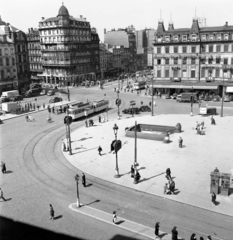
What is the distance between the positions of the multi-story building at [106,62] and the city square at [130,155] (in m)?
37.6

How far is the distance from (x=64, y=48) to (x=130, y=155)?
6895 cm

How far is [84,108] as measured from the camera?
2089 inches

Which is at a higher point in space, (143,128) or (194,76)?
(194,76)

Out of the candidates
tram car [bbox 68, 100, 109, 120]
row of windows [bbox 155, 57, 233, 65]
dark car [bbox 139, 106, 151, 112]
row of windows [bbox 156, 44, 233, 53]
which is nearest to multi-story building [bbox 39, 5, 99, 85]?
row of windows [bbox 155, 57, 233, 65]

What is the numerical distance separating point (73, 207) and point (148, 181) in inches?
284

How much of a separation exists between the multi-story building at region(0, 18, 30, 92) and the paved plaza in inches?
1929

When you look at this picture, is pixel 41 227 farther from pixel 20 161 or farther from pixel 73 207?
pixel 20 161

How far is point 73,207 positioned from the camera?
2284cm

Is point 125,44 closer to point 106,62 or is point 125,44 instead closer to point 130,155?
point 106,62

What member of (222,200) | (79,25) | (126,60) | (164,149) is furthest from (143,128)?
(126,60)

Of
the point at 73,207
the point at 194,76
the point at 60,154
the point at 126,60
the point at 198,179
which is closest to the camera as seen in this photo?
the point at 73,207

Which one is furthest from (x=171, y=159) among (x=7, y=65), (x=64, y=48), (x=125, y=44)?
(x=125, y=44)

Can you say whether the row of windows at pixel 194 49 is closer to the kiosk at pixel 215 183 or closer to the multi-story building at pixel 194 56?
the multi-story building at pixel 194 56

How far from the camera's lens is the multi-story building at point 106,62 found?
12072 cm
